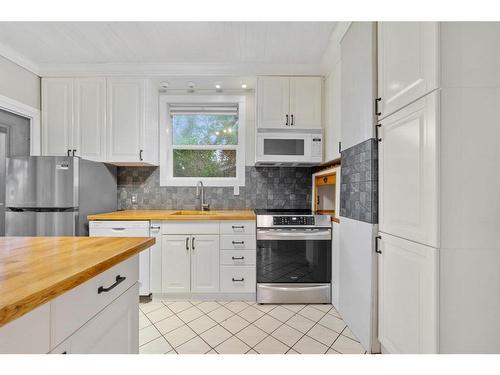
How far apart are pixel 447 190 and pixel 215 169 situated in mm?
2471

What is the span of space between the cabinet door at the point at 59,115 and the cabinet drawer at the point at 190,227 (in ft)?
4.69

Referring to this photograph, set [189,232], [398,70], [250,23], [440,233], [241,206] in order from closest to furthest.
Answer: [440,233]
[398,70]
[250,23]
[189,232]
[241,206]

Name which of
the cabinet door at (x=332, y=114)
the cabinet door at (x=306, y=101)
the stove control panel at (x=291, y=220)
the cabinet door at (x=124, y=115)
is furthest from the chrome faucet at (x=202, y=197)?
the cabinet door at (x=332, y=114)

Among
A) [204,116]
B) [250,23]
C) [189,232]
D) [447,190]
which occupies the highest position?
[250,23]

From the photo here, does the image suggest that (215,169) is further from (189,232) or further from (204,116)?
(189,232)

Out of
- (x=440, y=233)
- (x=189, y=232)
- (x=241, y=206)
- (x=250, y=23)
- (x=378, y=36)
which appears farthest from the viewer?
(x=241, y=206)

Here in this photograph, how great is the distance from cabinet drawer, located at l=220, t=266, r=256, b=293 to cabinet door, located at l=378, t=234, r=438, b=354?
1208 mm

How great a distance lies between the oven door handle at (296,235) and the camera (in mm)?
2400

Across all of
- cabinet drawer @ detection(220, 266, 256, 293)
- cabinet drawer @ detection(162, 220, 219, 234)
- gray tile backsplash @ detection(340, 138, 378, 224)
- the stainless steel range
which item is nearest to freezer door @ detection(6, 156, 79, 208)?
cabinet drawer @ detection(162, 220, 219, 234)

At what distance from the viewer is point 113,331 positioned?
0.95 m

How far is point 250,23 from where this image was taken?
2.02m

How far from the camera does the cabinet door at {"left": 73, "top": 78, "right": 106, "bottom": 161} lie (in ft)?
8.71

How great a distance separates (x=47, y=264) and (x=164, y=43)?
2.19m

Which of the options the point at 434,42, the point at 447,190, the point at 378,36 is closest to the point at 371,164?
the point at 447,190
